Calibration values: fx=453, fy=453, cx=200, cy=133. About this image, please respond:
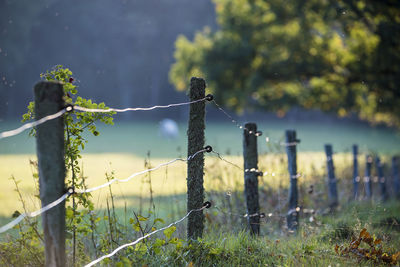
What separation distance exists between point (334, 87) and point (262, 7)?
4.11m

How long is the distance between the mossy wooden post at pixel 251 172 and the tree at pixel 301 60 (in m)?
9.97

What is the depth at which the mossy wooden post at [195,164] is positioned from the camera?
434cm

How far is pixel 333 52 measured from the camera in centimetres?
1639

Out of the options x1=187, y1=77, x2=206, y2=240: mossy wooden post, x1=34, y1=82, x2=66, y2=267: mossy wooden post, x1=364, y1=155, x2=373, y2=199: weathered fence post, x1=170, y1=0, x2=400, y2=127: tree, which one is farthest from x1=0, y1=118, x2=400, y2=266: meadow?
x1=170, y1=0, x2=400, y2=127: tree

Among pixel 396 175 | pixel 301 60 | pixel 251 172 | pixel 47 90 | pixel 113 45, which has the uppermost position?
pixel 113 45

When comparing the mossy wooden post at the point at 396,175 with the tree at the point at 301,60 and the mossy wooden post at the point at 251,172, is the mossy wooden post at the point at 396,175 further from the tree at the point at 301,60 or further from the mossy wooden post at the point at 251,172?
the mossy wooden post at the point at 251,172

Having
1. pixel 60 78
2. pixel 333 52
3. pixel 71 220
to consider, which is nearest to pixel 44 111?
pixel 60 78

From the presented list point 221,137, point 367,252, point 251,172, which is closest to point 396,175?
point 251,172

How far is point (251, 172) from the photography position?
555cm

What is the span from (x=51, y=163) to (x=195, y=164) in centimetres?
170

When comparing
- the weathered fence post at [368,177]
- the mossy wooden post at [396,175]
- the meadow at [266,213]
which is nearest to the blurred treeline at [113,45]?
the mossy wooden post at [396,175]

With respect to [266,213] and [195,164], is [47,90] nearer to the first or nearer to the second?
[195,164]

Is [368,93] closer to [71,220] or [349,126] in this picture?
[71,220]

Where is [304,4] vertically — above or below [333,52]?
above
